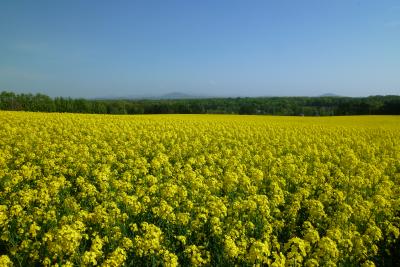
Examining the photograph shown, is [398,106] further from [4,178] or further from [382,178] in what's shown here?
[4,178]

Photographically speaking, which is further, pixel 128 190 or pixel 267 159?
pixel 267 159

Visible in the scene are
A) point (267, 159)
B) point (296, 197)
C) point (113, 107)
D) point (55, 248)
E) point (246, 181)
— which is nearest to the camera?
point (55, 248)

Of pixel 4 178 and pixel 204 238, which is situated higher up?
pixel 4 178

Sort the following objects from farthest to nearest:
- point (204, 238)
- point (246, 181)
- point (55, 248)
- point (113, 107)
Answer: point (113, 107), point (246, 181), point (204, 238), point (55, 248)

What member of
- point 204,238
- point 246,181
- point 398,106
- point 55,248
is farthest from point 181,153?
point 398,106

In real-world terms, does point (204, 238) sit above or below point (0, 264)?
below

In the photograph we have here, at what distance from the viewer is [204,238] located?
23.1 ft

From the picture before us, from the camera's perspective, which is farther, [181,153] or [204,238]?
[181,153]

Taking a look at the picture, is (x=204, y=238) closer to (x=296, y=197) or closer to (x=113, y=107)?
(x=296, y=197)

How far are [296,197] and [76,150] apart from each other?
847 centimetres

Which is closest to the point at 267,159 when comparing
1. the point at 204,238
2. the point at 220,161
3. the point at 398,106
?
the point at 220,161

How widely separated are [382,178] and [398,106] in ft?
195

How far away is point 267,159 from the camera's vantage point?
14.1m

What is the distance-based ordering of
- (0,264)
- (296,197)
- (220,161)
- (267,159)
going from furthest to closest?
(267,159) → (220,161) → (296,197) → (0,264)
